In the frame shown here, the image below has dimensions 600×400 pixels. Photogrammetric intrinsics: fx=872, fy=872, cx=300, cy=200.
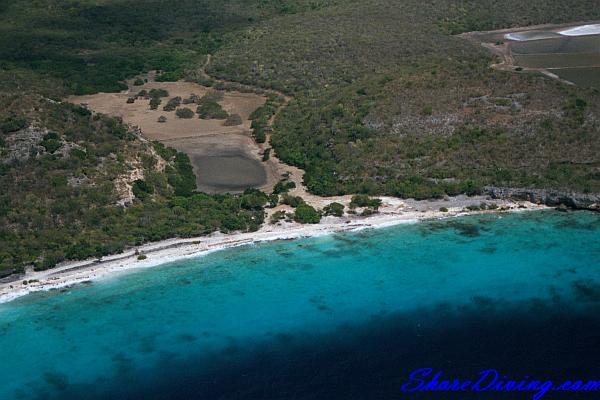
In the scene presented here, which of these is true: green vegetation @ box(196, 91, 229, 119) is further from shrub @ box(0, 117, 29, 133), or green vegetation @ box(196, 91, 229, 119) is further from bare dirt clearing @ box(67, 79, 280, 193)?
shrub @ box(0, 117, 29, 133)

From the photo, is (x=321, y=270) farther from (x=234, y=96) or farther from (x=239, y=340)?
(x=234, y=96)

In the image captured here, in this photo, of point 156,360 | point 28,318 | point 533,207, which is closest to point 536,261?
point 533,207

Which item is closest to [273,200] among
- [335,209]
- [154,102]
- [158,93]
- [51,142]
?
[335,209]

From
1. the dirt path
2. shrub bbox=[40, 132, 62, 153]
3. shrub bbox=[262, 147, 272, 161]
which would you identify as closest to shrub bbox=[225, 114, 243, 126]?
the dirt path

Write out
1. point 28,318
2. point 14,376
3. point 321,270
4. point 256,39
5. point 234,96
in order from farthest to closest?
1. point 256,39
2. point 234,96
3. point 321,270
4. point 28,318
5. point 14,376

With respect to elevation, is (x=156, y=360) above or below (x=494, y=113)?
below

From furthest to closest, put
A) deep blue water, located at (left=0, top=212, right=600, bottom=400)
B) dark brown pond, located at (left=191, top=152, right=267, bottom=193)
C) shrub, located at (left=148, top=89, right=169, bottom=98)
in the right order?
shrub, located at (left=148, top=89, right=169, bottom=98) < dark brown pond, located at (left=191, top=152, right=267, bottom=193) < deep blue water, located at (left=0, top=212, right=600, bottom=400)
